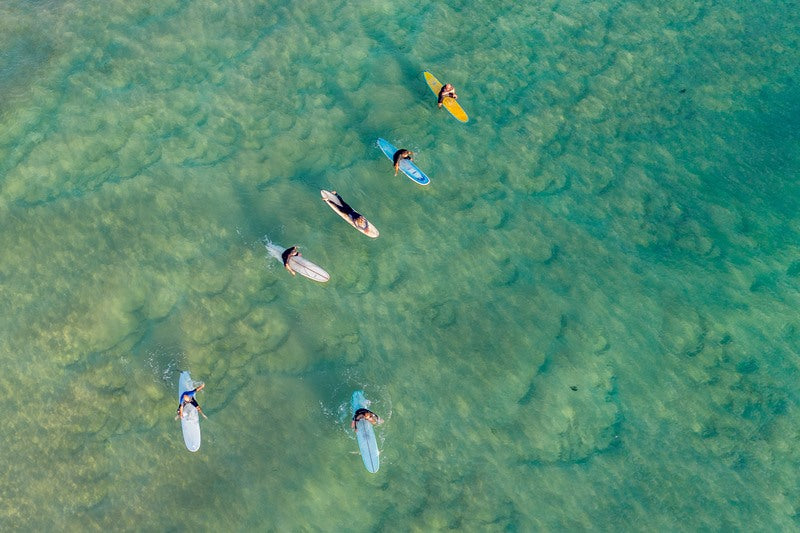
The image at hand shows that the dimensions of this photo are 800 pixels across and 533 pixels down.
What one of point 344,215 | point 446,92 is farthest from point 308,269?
point 446,92

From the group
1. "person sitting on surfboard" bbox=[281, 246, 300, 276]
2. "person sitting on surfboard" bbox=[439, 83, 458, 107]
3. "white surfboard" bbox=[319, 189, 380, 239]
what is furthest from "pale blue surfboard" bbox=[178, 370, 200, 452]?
"person sitting on surfboard" bbox=[439, 83, 458, 107]

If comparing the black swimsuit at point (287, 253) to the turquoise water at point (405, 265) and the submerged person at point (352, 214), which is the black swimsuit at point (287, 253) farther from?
the submerged person at point (352, 214)

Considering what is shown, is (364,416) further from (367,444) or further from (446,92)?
(446,92)

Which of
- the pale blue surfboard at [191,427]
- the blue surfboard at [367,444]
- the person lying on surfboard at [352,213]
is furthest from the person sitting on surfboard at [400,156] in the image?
the pale blue surfboard at [191,427]

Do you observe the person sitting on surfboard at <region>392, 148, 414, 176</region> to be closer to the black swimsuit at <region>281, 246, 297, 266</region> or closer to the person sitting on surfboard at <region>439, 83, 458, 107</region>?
the person sitting on surfboard at <region>439, 83, 458, 107</region>

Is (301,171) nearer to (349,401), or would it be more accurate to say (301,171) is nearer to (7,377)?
(349,401)

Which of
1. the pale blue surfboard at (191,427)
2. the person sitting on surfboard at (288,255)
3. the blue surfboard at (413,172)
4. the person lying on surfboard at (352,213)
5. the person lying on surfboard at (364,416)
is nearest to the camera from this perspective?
the person lying on surfboard at (364,416)

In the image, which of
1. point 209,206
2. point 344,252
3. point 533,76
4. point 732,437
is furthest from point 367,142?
point 732,437
